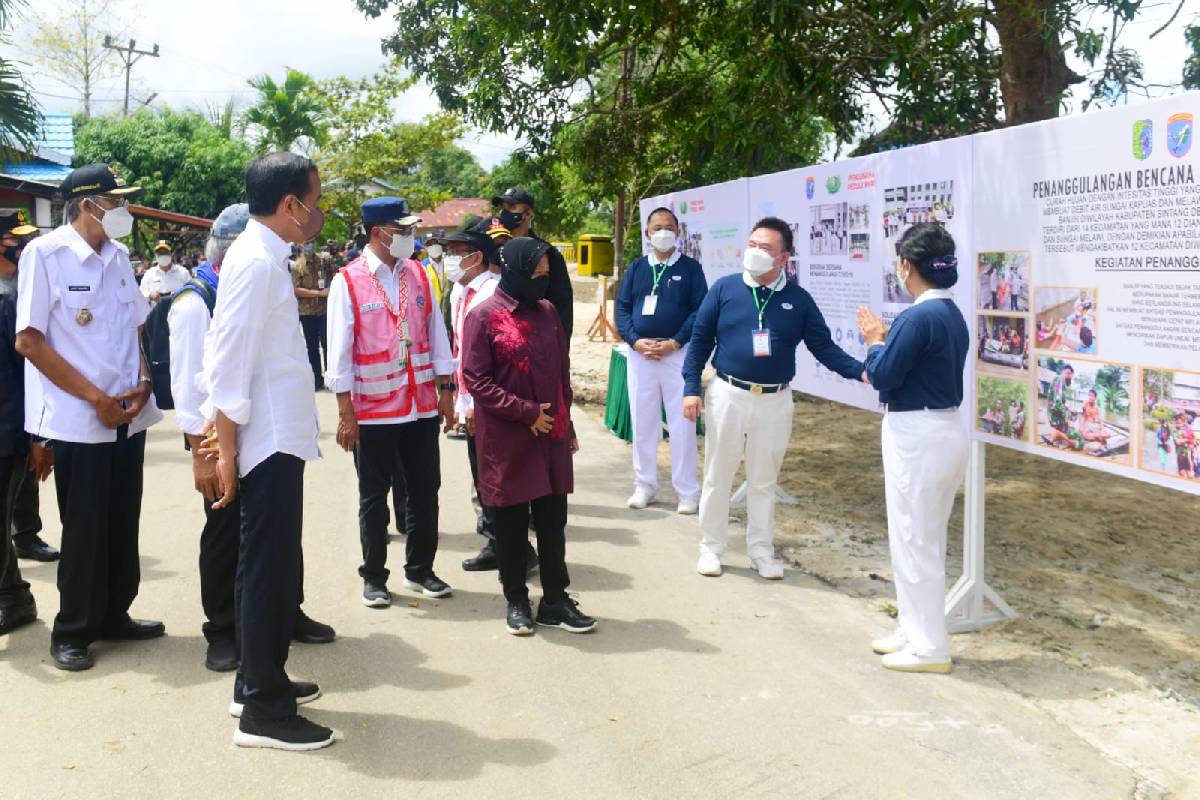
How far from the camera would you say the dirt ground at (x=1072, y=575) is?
4.43 metres

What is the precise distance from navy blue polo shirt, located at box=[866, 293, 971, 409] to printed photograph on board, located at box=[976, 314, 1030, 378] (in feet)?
0.91

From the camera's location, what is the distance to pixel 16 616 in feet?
17.3

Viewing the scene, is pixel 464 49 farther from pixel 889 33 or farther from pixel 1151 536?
pixel 1151 536

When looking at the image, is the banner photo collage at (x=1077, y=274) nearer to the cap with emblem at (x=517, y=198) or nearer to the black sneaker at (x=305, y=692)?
the cap with emblem at (x=517, y=198)

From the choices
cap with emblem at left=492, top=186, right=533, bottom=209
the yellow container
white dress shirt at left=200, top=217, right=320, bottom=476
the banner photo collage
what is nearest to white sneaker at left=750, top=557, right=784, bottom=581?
the banner photo collage

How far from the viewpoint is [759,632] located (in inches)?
210

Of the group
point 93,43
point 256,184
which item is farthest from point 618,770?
point 93,43

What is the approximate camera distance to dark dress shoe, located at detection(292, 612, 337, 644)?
5070 mm

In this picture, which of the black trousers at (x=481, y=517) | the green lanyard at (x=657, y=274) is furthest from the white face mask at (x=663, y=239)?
the black trousers at (x=481, y=517)

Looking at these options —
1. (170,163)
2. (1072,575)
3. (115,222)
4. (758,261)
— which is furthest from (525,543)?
(170,163)

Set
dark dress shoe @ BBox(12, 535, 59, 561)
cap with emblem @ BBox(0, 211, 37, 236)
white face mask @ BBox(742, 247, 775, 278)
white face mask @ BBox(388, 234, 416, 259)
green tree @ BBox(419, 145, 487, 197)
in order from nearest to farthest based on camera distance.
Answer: white face mask @ BBox(388, 234, 416, 259), cap with emblem @ BBox(0, 211, 37, 236), white face mask @ BBox(742, 247, 775, 278), dark dress shoe @ BBox(12, 535, 59, 561), green tree @ BBox(419, 145, 487, 197)

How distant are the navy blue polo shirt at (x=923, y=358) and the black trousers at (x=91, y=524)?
347cm

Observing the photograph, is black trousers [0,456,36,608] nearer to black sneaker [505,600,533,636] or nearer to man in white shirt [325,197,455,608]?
man in white shirt [325,197,455,608]

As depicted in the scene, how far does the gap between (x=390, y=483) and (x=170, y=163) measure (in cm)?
3311
